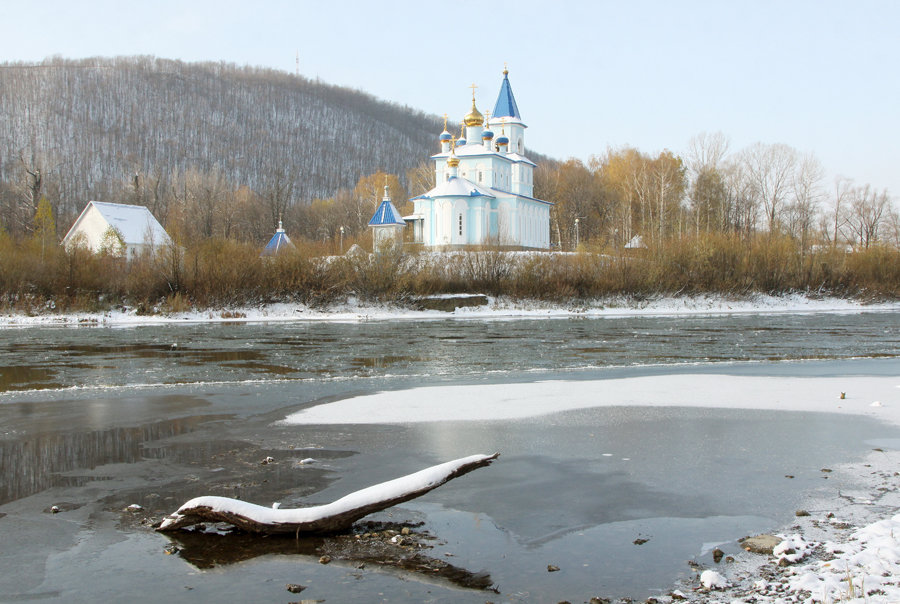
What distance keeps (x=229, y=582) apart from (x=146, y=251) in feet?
129

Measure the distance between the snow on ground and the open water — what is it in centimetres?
67

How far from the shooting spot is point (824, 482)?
7.65m

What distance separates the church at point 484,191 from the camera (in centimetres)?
5912

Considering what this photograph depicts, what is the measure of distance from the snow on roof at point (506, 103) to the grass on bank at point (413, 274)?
29.0 metres

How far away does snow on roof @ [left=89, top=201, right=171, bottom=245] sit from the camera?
5538 cm

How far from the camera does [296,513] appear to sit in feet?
20.4

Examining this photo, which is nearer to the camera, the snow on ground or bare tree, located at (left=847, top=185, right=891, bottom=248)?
the snow on ground

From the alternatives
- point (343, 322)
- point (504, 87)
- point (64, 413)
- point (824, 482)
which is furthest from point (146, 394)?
point (504, 87)

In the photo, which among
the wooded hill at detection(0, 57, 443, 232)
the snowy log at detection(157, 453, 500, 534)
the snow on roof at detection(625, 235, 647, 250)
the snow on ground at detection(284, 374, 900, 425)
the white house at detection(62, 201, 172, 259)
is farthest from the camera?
the wooded hill at detection(0, 57, 443, 232)

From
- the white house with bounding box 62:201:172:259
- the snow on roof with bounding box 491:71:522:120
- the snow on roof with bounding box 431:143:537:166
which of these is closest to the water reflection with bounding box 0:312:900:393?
the white house with bounding box 62:201:172:259

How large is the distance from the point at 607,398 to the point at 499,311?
29.1m

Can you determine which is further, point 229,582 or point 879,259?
point 879,259

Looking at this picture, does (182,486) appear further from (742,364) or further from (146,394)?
(742,364)

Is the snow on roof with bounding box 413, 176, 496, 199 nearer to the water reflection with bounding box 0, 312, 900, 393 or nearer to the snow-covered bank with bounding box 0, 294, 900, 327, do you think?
the snow-covered bank with bounding box 0, 294, 900, 327
